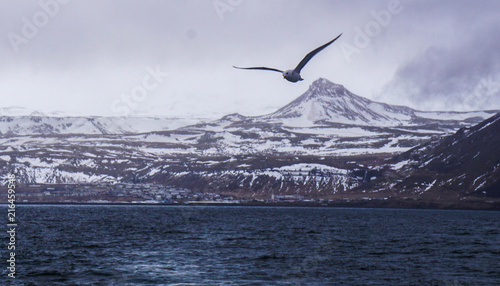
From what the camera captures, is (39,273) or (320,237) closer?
(39,273)

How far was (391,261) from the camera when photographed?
80.9 m

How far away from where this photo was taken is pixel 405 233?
13450cm

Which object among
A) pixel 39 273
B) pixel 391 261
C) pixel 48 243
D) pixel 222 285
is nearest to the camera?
pixel 222 285

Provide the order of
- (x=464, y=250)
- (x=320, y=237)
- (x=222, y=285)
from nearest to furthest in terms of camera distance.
Result: (x=222, y=285), (x=464, y=250), (x=320, y=237)

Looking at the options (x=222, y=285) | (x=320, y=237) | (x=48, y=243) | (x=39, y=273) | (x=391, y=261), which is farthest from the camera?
(x=320, y=237)

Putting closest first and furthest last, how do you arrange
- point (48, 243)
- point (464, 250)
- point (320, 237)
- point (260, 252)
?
1. point (260, 252)
2. point (464, 250)
3. point (48, 243)
4. point (320, 237)

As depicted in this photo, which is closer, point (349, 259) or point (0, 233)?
point (349, 259)

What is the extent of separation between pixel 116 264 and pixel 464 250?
50962 millimetres

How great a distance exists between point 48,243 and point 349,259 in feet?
158

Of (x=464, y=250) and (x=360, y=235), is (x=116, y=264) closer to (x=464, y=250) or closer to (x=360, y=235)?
(x=464, y=250)

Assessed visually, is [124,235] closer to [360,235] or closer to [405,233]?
[360,235]

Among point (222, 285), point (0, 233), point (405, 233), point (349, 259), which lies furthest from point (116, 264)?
point (405, 233)

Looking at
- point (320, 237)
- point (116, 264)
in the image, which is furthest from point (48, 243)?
point (320, 237)

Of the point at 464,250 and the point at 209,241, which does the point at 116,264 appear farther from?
the point at 464,250
